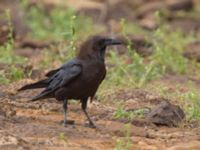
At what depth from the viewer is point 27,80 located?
32.2 feet

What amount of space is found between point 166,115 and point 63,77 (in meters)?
1.11

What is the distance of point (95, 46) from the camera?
808 centimetres

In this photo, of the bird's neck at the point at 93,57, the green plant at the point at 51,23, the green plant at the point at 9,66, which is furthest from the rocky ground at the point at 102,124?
the green plant at the point at 51,23

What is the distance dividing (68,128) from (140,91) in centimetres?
223

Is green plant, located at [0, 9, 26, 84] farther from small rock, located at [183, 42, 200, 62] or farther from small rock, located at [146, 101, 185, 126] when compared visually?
small rock, located at [183, 42, 200, 62]

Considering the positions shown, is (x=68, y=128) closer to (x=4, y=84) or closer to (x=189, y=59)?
(x=4, y=84)

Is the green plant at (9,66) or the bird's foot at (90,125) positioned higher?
the green plant at (9,66)

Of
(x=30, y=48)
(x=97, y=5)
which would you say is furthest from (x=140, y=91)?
(x=97, y=5)

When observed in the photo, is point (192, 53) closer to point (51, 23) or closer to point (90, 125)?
point (51, 23)

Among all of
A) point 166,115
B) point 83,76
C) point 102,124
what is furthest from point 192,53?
point 83,76

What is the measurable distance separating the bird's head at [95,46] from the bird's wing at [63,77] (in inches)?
7.0

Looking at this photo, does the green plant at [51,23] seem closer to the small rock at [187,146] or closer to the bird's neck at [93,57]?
the bird's neck at [93,57]

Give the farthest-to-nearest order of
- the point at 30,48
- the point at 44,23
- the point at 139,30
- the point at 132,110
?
1. the point at 139,30
2. the point at 44,23
3. the point at 30,48
4. the point at 132,110

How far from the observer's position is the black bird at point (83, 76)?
25.7ft
